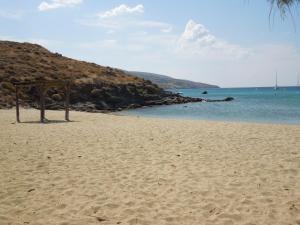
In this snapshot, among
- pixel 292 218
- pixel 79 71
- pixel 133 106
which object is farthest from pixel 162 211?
pixel 79 71

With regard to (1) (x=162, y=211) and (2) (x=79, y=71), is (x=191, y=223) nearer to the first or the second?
(1) (x=162, y=211)

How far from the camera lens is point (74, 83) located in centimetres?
4800

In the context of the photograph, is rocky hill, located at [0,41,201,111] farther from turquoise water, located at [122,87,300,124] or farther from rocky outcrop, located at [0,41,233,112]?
turquoise water, located at [122,87,300,124]

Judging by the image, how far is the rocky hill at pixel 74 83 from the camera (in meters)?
42.3

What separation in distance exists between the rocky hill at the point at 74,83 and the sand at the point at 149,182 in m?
27.2

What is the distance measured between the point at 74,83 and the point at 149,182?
4174 centimetres

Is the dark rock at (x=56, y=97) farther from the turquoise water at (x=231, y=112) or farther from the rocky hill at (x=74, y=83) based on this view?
the turquoise water at (x=231, y=112)

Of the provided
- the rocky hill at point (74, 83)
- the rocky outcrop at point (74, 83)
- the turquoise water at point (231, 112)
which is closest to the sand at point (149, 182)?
the turquoise water at point (231, 112)

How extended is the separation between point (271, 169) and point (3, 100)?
3273 centimetres

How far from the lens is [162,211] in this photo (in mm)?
5941

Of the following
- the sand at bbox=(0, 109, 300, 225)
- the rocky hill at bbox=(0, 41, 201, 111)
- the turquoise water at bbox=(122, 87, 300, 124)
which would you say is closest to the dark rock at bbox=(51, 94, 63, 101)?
the rocky hill at bbox=(0, 41, 201, 111)

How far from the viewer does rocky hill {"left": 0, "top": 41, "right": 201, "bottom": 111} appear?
1666 inches

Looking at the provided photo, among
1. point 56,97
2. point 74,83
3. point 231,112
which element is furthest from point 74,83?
point 231,112

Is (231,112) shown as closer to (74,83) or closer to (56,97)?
(56,97)
